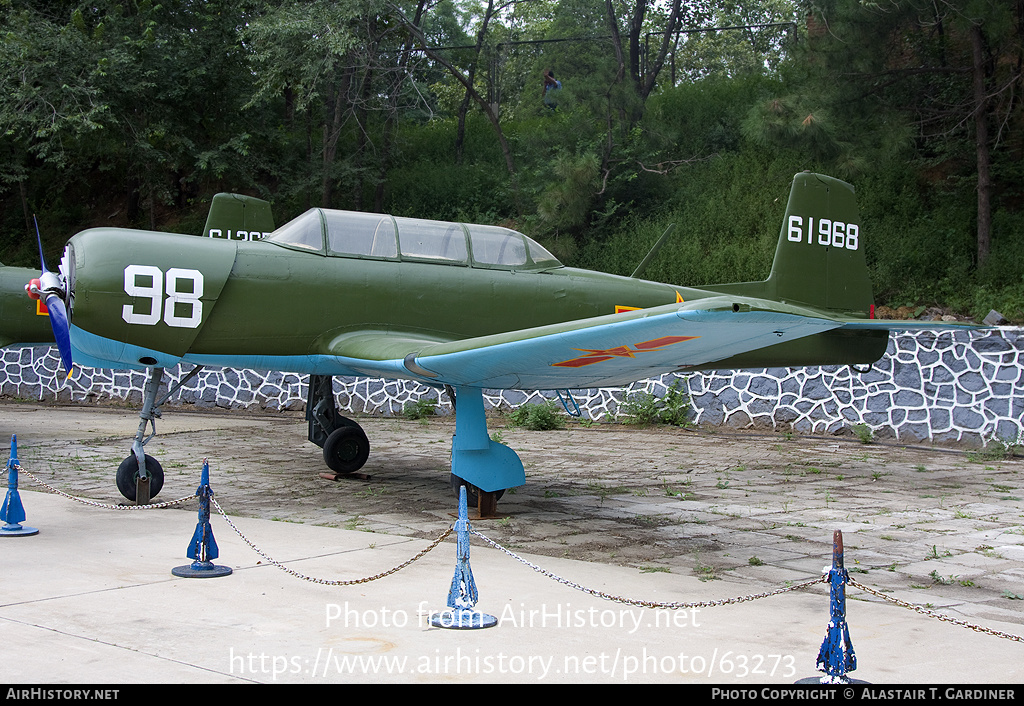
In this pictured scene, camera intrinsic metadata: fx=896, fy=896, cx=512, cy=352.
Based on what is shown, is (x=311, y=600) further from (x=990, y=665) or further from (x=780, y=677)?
(x=990, y=665)

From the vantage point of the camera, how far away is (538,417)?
542 inches

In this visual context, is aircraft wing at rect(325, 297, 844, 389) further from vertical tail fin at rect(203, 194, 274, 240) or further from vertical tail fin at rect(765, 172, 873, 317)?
vertical tail fin at rect(203, 194, 274, 240)

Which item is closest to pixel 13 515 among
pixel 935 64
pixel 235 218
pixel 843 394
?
pixel 235 218

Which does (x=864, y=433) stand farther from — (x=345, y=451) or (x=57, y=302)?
(x=57, y=302)

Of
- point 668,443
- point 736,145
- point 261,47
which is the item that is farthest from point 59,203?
point 668,443

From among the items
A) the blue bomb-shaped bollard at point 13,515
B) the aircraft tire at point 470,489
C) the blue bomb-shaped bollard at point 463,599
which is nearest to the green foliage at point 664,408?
the aircraft tire at point 470,489

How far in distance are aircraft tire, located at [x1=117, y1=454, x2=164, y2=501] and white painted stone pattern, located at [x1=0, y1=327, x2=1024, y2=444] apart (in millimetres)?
7764

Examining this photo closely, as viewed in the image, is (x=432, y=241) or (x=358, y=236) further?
(x=432, y=241)

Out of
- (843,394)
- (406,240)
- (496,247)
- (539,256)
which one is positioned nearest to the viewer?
(406,240)

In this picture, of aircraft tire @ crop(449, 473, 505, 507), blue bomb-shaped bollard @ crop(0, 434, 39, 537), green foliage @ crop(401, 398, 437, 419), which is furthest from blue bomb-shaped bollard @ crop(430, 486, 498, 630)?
green foliage @ crop(401, 398, 437, 419)

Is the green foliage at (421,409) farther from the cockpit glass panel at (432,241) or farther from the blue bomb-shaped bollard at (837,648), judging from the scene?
the blue bomb-shaped bollard at (837,648)

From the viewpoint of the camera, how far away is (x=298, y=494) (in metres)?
8.13

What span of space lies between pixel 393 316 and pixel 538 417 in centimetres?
600

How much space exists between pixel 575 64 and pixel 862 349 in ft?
61.6
